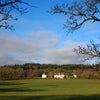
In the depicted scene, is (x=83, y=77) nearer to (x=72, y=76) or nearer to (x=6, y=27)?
(x=72, y=76)

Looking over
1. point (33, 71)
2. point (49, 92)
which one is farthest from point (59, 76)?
point (49, 92)

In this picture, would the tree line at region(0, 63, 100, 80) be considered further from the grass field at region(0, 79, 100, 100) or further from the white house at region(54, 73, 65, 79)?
the grass field at region(0, 79, 100, 100)

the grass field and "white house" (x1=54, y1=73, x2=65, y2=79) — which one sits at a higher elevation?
"white house" (x1=54, y1=73, x2=65, y2=79)

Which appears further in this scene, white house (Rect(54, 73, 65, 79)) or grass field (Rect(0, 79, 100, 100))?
white house (Rect(54, 73, 65, 79))

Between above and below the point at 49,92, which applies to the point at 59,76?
above

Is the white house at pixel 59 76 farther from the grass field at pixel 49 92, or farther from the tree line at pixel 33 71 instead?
the grass field at pixel 49 92

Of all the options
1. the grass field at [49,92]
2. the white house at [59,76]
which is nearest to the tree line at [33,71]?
the white house at [59,76]

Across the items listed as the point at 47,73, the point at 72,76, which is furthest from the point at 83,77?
the point at 47,73

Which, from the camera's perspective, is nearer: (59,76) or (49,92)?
(49,92)

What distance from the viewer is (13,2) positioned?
48.9 ft

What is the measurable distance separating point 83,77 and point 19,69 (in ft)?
76.0

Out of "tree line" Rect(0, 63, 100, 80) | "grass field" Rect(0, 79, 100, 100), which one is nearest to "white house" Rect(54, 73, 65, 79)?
"tree line" Rect(0, 63, 100, 80)

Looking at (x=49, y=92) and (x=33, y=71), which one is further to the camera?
(x=33, y=71)

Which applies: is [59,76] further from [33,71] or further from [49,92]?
[49,92]
